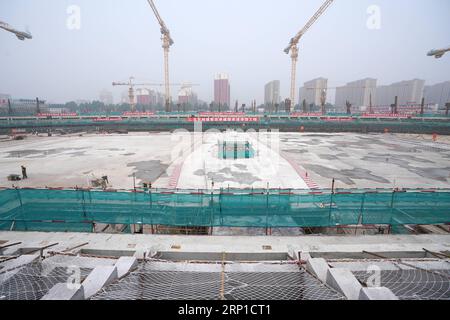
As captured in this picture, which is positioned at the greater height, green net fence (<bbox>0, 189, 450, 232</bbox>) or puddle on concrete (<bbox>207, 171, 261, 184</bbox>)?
green net fence (<bbox>0, 189, 450, 232</bbox>)

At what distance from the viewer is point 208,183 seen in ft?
59.6

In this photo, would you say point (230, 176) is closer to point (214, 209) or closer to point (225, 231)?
point (225, 231)

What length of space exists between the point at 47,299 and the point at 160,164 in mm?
22427

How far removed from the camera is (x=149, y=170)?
74.5 feet

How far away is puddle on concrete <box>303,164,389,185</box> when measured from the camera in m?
19.9

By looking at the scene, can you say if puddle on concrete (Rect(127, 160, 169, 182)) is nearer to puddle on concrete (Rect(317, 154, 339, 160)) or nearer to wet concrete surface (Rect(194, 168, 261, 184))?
wet concrete surface (Rect(194, 168, 261, 184))

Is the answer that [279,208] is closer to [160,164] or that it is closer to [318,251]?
[318,251]

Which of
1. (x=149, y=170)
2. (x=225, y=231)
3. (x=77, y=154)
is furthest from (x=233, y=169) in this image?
(x=77, y=154)

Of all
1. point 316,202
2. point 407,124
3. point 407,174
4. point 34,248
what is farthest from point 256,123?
point 34,248

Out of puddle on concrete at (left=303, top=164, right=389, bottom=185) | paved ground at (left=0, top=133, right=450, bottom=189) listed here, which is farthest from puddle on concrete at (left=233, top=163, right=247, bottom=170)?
puddle on concrete at (left=303, top=164, right=389, bottom=185)

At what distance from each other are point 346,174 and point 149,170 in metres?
19.9

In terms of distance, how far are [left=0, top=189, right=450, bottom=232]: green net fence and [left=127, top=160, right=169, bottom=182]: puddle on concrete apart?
8717 mm

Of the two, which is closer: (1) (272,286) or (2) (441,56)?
(1) (272,286)

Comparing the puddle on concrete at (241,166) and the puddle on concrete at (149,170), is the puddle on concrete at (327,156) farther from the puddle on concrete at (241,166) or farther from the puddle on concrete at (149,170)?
the puddle on concrete at (149,170)
